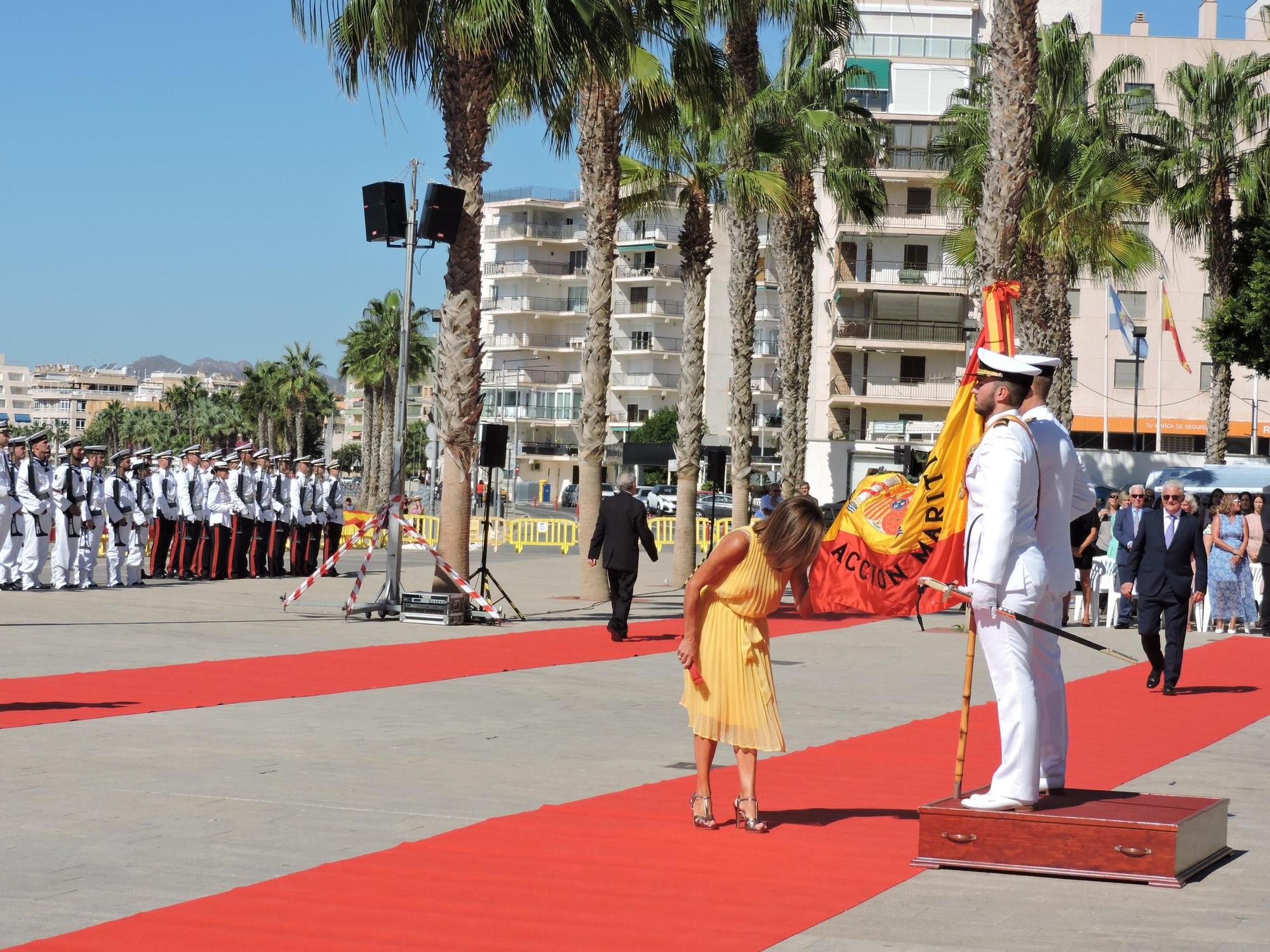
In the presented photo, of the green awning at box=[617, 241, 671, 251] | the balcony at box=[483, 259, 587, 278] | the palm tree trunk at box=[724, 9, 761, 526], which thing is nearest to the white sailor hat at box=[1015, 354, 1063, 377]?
the palm tree trunk at box=[724, 9, 761, 526]

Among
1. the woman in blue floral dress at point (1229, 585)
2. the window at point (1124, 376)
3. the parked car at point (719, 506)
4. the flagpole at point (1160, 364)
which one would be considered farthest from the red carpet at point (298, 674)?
the window at point (1124, 376)

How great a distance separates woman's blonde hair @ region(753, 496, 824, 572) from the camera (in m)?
7.62

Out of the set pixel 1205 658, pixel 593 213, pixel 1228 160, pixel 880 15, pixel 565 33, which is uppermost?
pixel 880 15

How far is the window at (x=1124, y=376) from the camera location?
74.4 metres

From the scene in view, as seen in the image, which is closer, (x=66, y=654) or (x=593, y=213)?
(x=66, y=654)

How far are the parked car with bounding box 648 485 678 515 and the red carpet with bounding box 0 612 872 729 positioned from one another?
179 ft

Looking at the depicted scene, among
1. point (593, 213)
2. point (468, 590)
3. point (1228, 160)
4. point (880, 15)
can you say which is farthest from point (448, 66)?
point (880, 15)

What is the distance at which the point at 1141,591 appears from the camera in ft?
47.6

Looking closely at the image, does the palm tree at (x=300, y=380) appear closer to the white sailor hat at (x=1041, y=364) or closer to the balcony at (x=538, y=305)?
the balcony at (x=538, y=305)

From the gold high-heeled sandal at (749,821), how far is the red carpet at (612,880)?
63mm

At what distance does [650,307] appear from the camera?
351ft

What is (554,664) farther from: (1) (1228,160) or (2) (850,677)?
(1) (1228,160)

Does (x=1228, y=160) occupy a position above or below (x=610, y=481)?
above

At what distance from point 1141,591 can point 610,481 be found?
337ft
